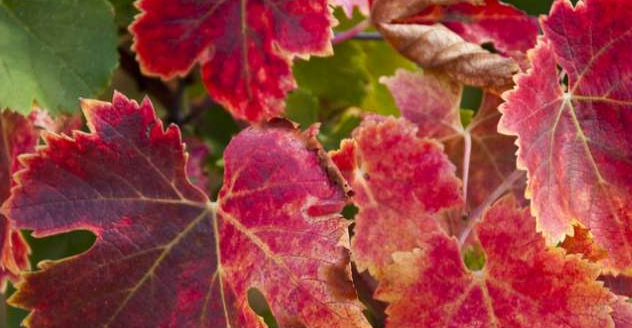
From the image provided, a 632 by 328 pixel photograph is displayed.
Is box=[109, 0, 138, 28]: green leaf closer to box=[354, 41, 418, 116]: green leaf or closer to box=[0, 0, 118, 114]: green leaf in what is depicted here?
box=[0, 0, 118, 114]: green leaf

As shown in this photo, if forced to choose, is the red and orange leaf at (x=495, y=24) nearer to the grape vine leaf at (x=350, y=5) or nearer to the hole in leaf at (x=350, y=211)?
the grape vine leaf at (x=350, y=5)

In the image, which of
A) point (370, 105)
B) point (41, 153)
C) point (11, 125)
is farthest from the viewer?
point (370, 105)

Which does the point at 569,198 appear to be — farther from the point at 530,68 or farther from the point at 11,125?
the point at 11,125

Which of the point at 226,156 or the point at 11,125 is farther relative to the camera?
the point at 11,125

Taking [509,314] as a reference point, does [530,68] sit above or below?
above

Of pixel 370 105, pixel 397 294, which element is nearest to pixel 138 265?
pixel 397 294

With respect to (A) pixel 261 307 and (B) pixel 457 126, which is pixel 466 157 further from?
(A) pixel 261 307

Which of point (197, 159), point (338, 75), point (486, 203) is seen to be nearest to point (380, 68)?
point (338, 75)
